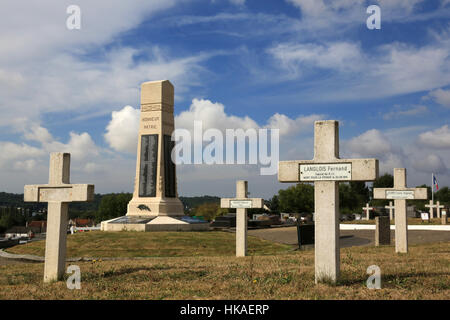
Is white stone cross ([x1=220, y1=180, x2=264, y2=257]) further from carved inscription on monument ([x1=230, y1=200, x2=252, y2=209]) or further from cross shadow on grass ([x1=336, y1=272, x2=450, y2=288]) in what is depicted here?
cross shadow on grass ([x1=336, y1=272, x2=450, y2=288])

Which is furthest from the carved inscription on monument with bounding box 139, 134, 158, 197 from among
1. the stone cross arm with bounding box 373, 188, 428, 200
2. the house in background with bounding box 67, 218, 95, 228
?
the house in background with bounding box 67, 218, 95, 228

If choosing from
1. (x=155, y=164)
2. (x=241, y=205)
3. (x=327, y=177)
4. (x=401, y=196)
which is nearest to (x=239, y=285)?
(x=327, y=177)

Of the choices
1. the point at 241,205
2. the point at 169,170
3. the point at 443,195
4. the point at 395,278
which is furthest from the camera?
the point at 443,195

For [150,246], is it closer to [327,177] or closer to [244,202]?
[244,202]

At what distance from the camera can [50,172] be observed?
9172 mm

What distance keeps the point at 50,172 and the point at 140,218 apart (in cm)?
2135

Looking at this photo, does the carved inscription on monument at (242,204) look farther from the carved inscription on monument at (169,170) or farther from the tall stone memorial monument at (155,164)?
the carved inscription on monument at (169,170)

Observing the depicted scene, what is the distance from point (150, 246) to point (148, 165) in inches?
360

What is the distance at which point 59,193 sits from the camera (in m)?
9.03

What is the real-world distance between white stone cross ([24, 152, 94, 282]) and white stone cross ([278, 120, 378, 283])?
14.2 ft

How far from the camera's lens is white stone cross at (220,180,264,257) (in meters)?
17.4

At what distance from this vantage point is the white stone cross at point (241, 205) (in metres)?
17.4
